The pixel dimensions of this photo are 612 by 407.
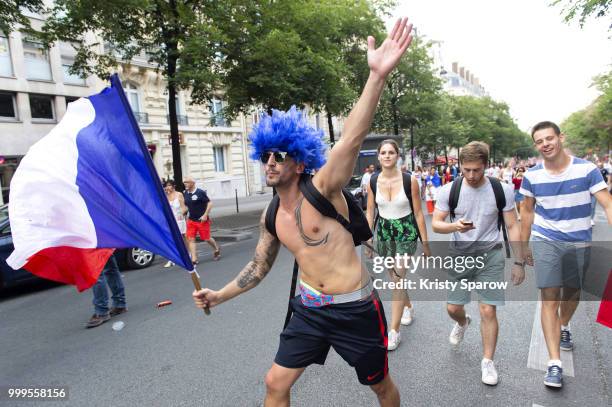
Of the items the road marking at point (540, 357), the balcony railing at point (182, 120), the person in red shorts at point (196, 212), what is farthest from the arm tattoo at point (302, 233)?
the balcony railing at point (182, 120)

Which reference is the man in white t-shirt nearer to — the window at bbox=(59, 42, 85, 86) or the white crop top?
the white crop top

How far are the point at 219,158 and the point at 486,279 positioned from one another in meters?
29.9

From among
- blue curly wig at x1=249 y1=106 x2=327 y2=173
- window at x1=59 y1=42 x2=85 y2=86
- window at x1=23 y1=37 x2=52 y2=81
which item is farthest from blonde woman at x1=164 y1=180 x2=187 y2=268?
window at x1=59 y1=42 x2=85 y2=86

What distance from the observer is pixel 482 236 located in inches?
138

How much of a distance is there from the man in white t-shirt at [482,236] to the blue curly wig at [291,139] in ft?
4.46

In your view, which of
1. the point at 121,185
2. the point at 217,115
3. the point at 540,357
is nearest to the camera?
the point at 121,185

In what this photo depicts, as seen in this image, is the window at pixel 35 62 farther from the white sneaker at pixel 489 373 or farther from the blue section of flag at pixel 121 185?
the white sneaker at pixel 489 373

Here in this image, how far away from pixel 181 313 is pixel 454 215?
3571 mm

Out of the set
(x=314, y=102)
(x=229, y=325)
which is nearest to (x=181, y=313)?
(x=229, y=325)

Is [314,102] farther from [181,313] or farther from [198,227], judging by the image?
[181,313]

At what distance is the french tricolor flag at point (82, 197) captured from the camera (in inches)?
102

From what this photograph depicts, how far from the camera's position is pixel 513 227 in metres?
3.45

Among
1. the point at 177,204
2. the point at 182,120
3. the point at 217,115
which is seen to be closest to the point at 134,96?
the point at 182,120

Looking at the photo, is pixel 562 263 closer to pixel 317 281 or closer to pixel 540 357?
pixel 540 357
